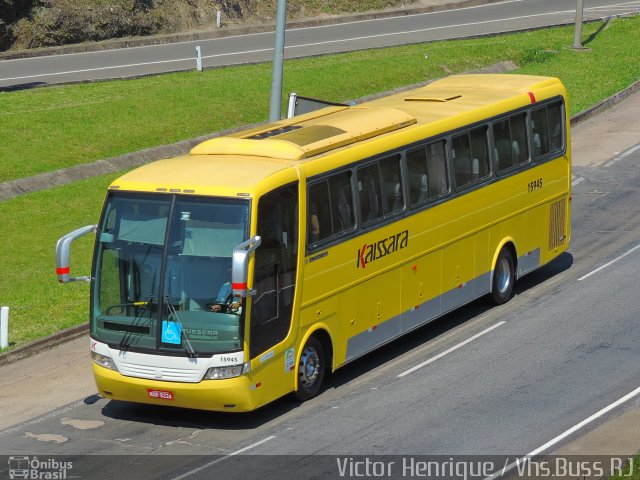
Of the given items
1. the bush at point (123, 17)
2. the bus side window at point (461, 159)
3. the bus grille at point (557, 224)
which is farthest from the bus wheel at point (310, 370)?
the bush at point (123, 17)

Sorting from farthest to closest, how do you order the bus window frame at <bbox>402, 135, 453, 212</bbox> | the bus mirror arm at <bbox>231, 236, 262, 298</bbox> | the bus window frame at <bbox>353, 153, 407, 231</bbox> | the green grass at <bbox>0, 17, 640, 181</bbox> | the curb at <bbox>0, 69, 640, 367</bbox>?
the green grass at <bbox>0, 17, 640, 181</bbox> < the curb at <bbox>0, 69, 640, 367</bbox> < the bus window frame at <bbox>402, 135, 453, 212</bbox> < the bus window frame at <bbox>353, 153, 407, 231</bbox> < the bus mirror arm at <bbox>231, 236, 262, 298</bbox>

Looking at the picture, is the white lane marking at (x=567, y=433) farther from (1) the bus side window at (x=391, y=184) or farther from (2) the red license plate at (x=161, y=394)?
(1) the bus side window at (x=391, y=184)

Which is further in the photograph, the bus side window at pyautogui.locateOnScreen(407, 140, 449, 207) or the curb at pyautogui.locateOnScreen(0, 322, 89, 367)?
the curb at pyautogui.locateOnScreen(0, 322, 89, 367)

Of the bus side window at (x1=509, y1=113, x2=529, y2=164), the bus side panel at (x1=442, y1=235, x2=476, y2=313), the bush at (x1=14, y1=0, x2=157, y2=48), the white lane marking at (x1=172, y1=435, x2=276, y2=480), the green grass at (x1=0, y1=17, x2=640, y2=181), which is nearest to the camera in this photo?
the white lane marking at (x1=172, y1=435, x2=276, y2=480)

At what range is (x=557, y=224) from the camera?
21219 millimetres

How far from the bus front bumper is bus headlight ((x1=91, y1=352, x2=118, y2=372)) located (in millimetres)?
62

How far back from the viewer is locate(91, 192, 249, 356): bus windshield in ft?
45.5

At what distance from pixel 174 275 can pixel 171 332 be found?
2.17 feet

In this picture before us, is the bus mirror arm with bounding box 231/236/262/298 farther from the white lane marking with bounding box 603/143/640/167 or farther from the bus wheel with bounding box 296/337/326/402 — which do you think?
the white lane marking with bounding box 603/143/640/167

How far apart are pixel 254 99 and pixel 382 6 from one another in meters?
23.2

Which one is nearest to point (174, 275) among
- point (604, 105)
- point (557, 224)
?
point (557, 224)

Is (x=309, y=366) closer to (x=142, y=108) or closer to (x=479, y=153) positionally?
(x=479, y=153)

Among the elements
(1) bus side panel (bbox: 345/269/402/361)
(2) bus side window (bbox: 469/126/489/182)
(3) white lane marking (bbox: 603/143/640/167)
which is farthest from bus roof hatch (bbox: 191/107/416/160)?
(3) white lane marking (bbox: 603/143/640/167)

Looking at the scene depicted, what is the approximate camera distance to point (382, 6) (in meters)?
54.5
